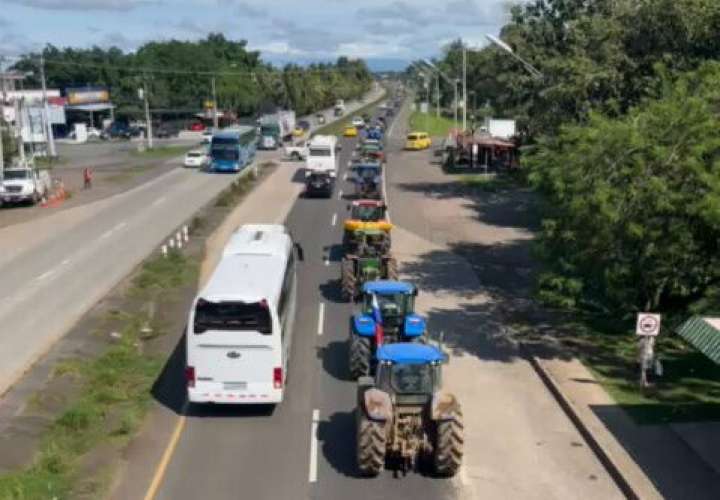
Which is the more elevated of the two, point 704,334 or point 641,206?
point 641,206

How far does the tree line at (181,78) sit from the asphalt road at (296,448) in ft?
344

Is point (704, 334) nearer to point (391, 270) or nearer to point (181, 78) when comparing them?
point (391, 270)

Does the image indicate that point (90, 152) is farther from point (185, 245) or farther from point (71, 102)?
point (185, 245)

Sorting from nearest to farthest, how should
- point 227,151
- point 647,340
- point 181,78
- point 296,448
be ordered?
point 296,448 → point 647,340 → point 227,151 → point 181,78

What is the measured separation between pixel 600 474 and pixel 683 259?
5676mm

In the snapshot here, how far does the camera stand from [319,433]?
17.4 m

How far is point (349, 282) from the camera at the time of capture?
27.3 meters

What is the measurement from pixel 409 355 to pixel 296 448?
2.96 m

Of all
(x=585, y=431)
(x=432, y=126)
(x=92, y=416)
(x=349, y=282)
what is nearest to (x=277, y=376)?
(x=92, y=416)

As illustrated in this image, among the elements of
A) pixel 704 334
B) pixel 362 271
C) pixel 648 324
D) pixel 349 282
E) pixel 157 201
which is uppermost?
pixel 704 334

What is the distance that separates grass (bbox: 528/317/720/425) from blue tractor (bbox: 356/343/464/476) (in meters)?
5.04

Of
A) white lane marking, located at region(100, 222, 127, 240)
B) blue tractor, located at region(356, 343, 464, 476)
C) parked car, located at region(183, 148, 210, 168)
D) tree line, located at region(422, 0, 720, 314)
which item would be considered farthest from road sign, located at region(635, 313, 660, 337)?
parked car, located at region(183, 148, 210, 168)

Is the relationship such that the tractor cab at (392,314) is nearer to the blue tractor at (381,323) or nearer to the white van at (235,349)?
the blue tractor at (381,323)

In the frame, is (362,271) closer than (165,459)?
No
